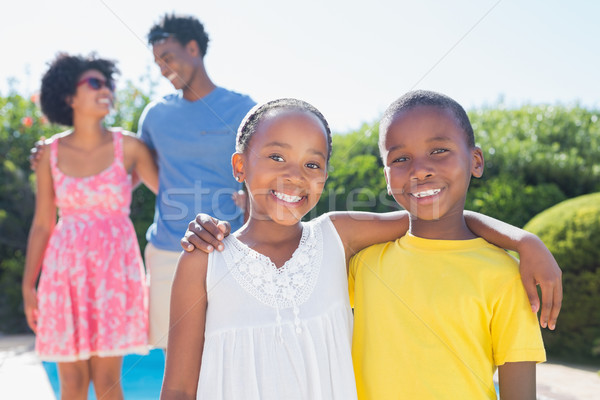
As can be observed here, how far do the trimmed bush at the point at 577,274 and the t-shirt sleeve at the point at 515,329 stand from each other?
12.7 feet

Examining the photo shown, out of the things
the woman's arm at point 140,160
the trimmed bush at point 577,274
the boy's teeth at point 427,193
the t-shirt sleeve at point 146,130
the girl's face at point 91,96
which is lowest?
the trimmed bush at point 577,274

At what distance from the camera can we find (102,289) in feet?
10.5

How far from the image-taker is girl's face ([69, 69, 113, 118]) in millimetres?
3438

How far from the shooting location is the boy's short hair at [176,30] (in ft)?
11.0

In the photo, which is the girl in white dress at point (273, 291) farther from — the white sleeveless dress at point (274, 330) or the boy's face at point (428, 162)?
the boy's face at point (428, 162)

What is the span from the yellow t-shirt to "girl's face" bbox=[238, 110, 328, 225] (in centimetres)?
41

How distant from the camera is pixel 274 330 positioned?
1798 millimetres

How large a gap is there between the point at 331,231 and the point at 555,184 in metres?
5.36

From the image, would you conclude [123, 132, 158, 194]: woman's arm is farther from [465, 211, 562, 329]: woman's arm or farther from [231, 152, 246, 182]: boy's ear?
[465, 211, 562, 329]: woman's arm

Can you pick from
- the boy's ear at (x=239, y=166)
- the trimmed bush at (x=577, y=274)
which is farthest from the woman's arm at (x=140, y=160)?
the trimmed bush at (x=577, y=274)

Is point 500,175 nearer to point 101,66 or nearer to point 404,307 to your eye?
point 101,66

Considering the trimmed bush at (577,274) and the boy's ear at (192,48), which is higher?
the boy's ear at (192,48)

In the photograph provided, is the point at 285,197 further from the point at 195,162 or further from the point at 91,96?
the point at 91,96

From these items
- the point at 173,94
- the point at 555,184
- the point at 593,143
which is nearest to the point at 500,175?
the point at 555,184
